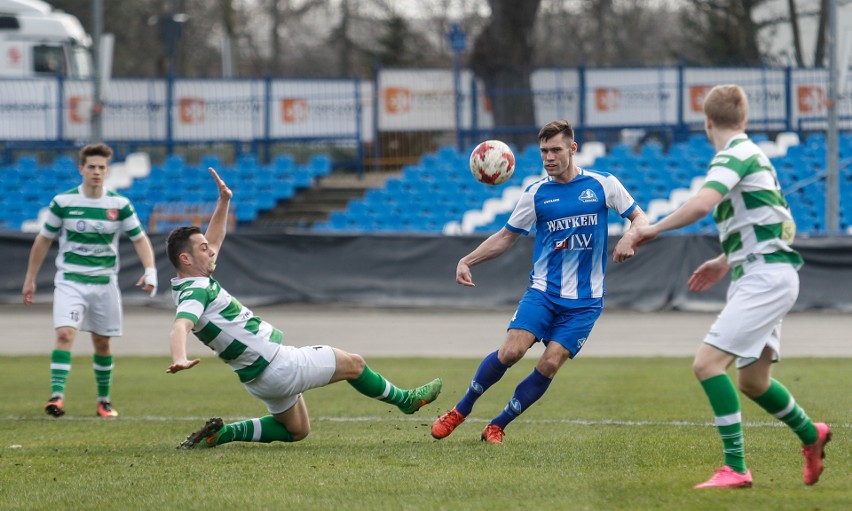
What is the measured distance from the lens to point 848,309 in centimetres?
1858

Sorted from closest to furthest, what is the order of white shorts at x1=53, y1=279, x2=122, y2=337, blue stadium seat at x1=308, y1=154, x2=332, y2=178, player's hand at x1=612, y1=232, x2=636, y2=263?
player's hand at x1=612, y1=232, x2=636, y2=263 → white shorts at x1=53, y1=279, x2=122, y2=337 → blue stadium seat at x1=308, y1=154, x2=332, y2=178

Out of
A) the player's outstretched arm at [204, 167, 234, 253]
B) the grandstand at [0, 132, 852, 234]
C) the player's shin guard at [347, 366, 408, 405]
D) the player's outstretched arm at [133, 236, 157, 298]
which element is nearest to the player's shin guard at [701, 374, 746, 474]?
the player's shin guard at [347, 366, 408, 405]

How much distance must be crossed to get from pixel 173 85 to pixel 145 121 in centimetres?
115

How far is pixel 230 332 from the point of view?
7074 mm

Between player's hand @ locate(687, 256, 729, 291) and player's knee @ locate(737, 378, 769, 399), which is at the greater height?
player's hand @ locate(687, 256, 729, 291)

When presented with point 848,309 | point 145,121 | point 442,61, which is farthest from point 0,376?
point 442,61

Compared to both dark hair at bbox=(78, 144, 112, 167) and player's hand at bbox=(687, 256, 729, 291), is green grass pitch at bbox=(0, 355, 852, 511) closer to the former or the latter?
player's hand at bbox=(687, 256, 729, 291)

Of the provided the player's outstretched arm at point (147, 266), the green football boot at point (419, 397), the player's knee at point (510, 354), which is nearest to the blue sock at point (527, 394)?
the player's knee at point (510, 354)

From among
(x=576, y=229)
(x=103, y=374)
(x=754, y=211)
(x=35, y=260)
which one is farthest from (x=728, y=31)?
(x=754, y=211)

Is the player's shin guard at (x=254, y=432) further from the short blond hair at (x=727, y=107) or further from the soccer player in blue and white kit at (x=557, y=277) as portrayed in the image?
the short blond hair at (x=727, y=107)

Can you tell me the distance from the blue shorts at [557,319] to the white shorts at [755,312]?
1865 mm

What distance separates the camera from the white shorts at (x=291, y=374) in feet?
23.4

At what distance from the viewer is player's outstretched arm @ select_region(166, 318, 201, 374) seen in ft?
20.5

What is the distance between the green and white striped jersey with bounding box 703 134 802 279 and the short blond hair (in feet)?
0.30
